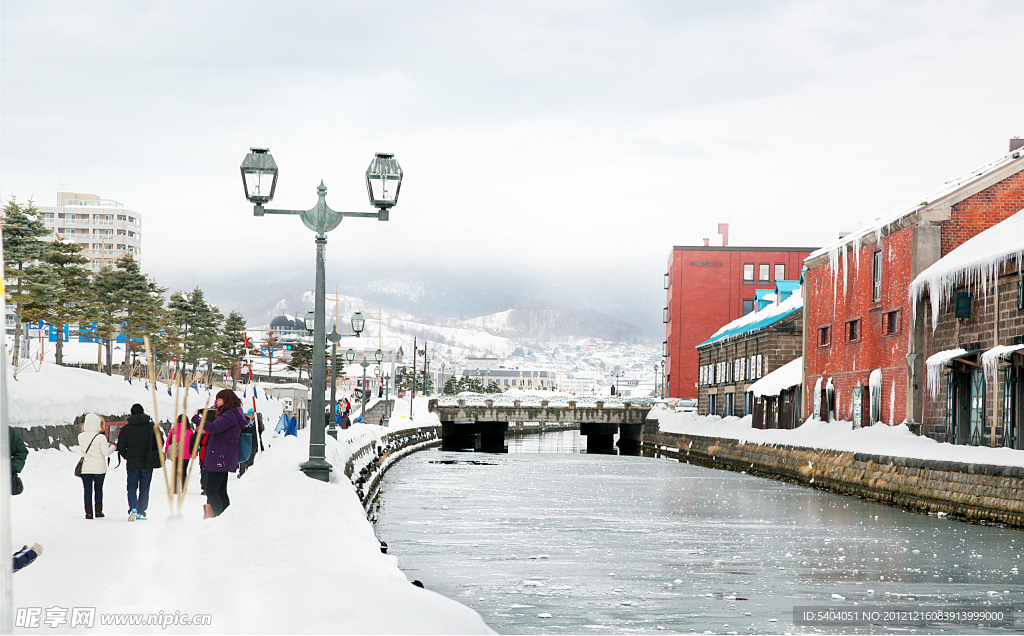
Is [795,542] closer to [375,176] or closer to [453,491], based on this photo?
[375,176]

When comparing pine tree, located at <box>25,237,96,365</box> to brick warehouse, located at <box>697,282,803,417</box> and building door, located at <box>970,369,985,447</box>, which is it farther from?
brick warehouse, located at <box>697,282,803,417</box>

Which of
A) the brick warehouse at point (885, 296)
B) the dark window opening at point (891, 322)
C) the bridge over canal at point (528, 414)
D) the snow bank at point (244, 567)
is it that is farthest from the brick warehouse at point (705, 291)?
the snow bank at point (244, 567)

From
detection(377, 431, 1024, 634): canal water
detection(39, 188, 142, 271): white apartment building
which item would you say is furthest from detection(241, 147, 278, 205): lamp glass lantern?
detection(39, 188, 142, 271): white apartment building

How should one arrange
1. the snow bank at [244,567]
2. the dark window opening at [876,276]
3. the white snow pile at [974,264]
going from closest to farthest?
1. the snow bank at [244,567]
2. the white snow pile at [974,264]
3. the dark window opening at [876,276]

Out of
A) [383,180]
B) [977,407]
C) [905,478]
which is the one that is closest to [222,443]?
[383,180]

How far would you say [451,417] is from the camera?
269 feet

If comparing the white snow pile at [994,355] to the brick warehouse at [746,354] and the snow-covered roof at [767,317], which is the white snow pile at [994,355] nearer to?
the snow-covered roof at [767,317]

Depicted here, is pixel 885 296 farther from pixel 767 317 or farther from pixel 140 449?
pixel 140 449

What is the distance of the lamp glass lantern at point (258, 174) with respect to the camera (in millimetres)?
16234

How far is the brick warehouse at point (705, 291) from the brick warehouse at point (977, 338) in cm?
6125

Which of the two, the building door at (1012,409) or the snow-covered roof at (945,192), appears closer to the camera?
the building door at (1012,409)

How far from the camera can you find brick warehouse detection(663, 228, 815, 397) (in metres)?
95.6

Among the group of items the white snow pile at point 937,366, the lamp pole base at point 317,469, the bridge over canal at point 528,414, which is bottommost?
the bridge over canal at point 528,414

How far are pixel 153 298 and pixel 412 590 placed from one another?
2227 inches
